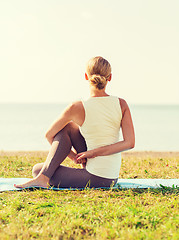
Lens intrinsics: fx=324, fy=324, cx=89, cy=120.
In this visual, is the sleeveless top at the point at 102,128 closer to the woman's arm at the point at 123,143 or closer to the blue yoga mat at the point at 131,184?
the woman's arm at the point at 123,143

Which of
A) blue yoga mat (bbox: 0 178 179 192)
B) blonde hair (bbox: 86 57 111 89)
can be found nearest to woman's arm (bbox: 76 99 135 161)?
blonde hair (bbox: 86 57 111 89)

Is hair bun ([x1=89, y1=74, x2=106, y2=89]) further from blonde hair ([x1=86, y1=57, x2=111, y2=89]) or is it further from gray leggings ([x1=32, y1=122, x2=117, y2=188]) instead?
gray leggings ([x1=32, y1=122, x2=117, y2=188])

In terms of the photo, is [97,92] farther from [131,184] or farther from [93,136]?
[131,184]

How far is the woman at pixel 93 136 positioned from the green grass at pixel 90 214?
0.56 feet

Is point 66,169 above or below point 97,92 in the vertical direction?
below

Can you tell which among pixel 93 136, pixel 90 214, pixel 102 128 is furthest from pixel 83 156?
pixel 90 214

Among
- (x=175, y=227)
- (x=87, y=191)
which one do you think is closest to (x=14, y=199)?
(x=87, y=191)

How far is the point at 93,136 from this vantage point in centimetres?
371

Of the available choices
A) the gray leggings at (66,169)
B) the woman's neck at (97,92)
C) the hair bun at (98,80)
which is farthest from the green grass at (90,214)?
the hair bun at (98,80)

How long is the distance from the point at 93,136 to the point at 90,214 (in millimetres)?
995

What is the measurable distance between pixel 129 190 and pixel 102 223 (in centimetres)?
Result: 102

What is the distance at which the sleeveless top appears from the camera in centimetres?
363

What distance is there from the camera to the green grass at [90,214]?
102 inches

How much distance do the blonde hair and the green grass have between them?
1.22 m
